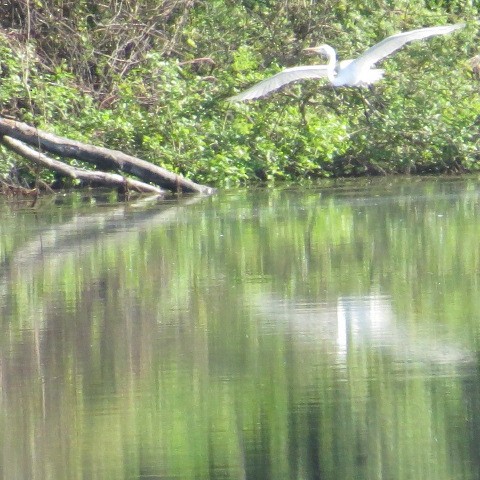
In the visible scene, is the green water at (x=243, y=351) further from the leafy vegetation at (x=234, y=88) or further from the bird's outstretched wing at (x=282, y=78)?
the leafy vegetation at (x=234, y=88)

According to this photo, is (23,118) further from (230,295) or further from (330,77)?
(230,295)

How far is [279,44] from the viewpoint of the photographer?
2006cm

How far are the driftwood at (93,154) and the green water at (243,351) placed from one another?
3.30m

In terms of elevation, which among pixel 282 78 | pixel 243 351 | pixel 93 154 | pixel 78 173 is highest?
pixel 282 78

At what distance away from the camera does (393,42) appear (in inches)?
579

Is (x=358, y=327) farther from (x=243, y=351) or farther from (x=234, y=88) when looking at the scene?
(x=234, y=88)

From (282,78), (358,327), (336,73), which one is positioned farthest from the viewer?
(336,73)

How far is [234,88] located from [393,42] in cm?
434

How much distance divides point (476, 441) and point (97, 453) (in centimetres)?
138

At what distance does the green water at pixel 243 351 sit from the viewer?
4816 mm

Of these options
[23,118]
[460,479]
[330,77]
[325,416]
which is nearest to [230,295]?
[325,416]

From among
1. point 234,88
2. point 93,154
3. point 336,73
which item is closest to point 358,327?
point 336,73

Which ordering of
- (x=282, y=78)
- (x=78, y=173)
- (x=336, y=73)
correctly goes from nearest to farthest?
(x=282, y=78) < (x=336, y=73) < (x=78, y=173)

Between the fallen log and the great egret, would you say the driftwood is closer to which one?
the fallen log
